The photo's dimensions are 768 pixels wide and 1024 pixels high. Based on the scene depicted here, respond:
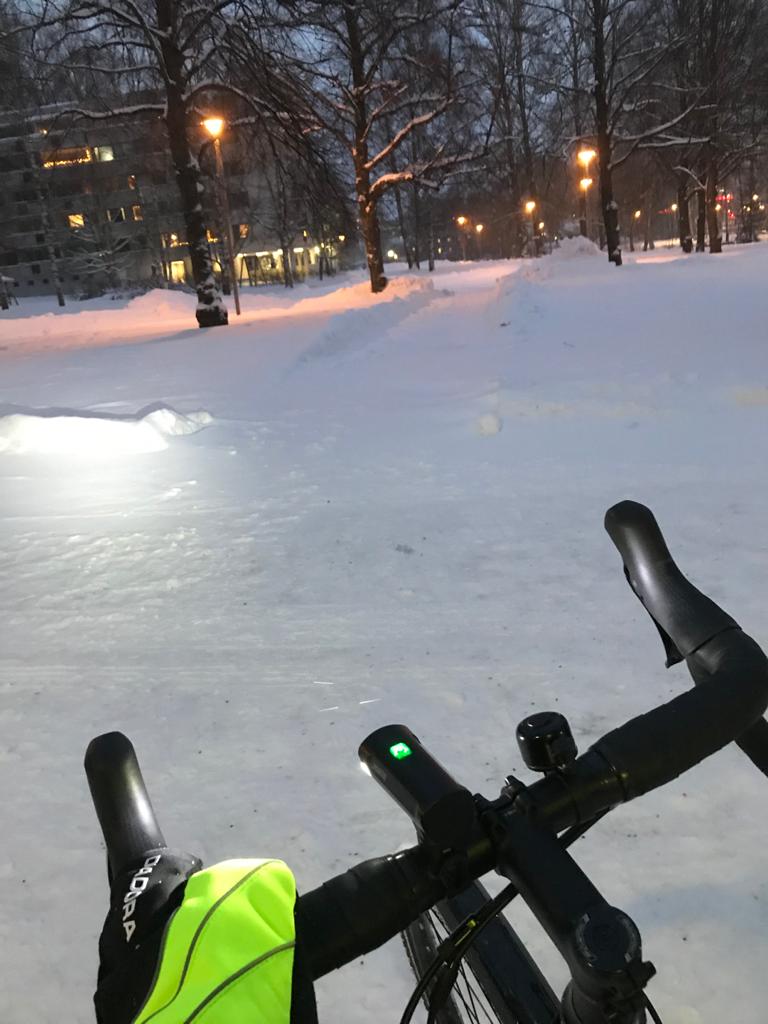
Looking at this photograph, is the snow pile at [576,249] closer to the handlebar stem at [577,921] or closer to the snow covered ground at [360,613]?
the snow covered ground at [360,613]

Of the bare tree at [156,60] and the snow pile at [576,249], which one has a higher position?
the bare tree at [156,60]

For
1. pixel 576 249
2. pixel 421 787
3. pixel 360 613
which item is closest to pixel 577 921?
pixel 421 787

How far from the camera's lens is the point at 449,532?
5.27 meters

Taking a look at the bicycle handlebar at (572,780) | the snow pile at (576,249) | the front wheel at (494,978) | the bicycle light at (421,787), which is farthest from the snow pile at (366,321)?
the bicycle light at (421,787)

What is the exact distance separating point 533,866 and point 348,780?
2.33 m

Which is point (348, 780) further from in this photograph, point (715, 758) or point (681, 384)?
point (681, 384)

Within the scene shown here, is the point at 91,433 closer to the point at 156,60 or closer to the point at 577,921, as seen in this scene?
the point at 577,921

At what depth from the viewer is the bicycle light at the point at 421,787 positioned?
0.85m

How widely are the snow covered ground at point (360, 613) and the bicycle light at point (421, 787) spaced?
1.61 m

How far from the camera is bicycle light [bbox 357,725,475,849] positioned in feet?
2.79

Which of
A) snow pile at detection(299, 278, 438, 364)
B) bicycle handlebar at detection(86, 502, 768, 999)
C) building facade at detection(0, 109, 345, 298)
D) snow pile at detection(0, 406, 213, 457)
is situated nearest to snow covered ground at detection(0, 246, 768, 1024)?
snow pile at detection(0, 406, 213, 457)

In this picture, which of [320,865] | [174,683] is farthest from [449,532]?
[320,865]

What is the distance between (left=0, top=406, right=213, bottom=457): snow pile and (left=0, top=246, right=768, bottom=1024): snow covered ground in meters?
0.03

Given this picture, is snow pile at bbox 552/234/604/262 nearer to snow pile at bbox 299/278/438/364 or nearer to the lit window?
snow pile at bbox 299/278/438/364
